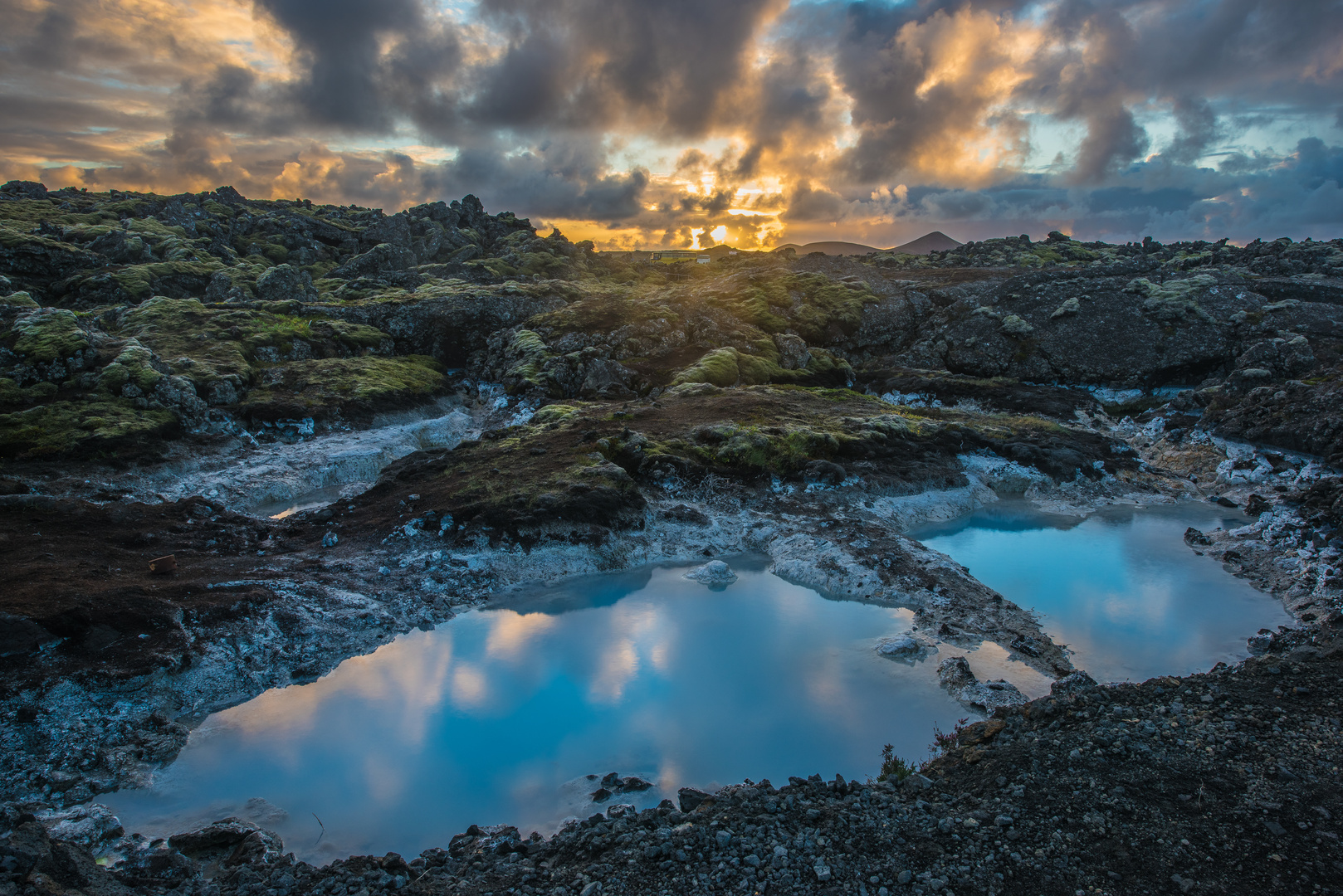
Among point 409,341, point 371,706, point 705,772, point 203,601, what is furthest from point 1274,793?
point 409,341

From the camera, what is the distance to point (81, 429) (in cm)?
3622

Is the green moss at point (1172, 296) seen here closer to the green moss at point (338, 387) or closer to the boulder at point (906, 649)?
the boulder at point (906, 649)

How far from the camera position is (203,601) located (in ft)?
71.8

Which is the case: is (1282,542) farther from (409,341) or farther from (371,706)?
(409,341)

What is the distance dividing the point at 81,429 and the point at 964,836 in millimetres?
46788

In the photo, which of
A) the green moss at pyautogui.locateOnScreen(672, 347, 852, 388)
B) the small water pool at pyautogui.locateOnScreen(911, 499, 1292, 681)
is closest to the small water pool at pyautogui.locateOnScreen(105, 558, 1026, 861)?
the small water pool at pyautogui.locateOnScreen(911, 499, 1292, 681)

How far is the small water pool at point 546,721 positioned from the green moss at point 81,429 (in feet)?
85.2

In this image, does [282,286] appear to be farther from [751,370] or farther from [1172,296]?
[1172,296]

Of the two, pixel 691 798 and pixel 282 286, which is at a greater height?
pixel 282 286

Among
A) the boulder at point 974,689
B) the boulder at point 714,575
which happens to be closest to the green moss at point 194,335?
the boulder at point 714,575

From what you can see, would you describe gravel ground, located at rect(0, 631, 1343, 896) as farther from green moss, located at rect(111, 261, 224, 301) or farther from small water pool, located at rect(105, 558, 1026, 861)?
green moss, located at rect(111, 261, 224, 301)

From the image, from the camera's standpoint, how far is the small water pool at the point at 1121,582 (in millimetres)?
22141

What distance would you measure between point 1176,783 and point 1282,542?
23850 millimetres

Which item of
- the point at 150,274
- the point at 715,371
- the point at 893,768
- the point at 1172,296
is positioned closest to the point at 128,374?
the point at 715,371
